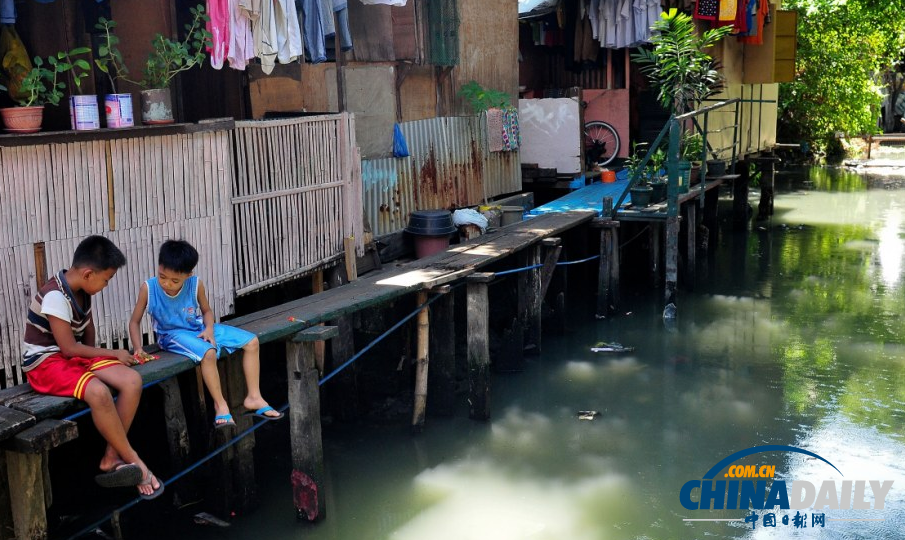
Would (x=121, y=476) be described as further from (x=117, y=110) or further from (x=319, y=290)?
(x=319, y=290)

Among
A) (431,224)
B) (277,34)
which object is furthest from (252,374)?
(431,224)

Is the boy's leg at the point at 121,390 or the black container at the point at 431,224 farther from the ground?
the black container at the point at 431,224

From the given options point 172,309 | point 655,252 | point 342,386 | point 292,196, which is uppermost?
point 292,196

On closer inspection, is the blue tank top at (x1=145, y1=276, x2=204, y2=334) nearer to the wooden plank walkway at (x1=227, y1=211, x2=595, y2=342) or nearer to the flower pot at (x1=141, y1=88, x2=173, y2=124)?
the wooden plank walkway at (x1=227, y1=211, x2=595, y2=342)

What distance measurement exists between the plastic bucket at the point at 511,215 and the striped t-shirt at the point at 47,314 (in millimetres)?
7171

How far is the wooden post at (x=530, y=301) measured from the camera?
402 inches

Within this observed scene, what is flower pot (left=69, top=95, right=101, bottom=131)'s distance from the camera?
5.95 m

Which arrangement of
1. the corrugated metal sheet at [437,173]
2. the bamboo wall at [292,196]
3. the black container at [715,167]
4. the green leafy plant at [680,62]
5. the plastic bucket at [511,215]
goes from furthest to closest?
1. the black container at [715,167]
2. the green leafy plant at [680,62]
3. the plastic bucket at [511,215]
4. the corrugated metal sheet at [437,173]
5. the bamboo wall at [292,196]

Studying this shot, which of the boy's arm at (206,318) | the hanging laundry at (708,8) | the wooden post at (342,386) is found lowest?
the wooden post at (342,386)

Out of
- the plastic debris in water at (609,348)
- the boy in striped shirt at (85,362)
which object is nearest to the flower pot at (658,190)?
the plastic debris in water at (609,348)

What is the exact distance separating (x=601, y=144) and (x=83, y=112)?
453 inches

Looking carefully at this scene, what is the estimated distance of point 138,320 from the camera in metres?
5.72

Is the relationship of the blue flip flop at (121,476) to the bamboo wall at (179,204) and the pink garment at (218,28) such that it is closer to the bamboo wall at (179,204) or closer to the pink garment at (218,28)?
the bamboo wall at (179,204)

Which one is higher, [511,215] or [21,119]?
[21,119]
